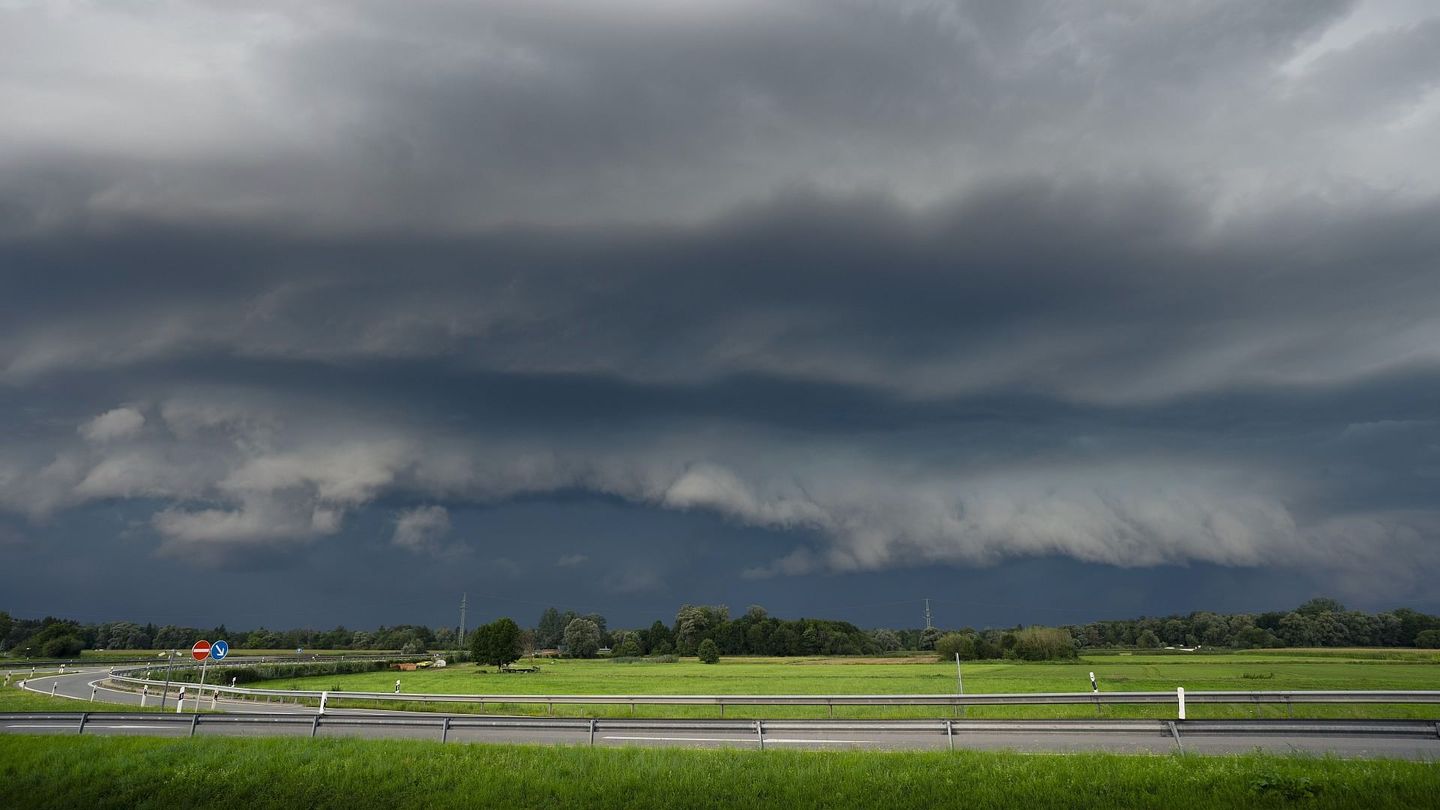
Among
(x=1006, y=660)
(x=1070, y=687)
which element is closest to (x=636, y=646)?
(x=1006, y=660)

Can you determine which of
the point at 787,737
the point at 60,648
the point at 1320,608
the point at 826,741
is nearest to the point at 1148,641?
the point at 1320,608

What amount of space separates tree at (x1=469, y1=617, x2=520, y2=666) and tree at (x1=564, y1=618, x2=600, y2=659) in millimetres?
70254

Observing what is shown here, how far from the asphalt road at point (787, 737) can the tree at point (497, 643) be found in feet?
263

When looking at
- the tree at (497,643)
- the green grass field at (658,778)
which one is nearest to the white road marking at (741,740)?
the green grass field at (658,778)

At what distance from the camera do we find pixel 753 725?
25672mm

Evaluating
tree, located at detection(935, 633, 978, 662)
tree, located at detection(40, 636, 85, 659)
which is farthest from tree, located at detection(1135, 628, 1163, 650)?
tree, located at detection(40, 636, 85, 659)

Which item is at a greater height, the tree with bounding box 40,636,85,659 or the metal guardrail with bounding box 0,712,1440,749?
the metal guardrail with bounding box 0,712,1440,749

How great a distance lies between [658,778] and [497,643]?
105m

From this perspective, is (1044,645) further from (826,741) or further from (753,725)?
(826,741)

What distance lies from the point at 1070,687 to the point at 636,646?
147 meters

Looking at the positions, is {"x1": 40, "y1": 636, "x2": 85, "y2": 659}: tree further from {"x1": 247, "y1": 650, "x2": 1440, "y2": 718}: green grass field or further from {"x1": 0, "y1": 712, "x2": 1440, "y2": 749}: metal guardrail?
{"x1": 0, "y1": 712, "x2": 1440, "y2": 749}: metal guardrail

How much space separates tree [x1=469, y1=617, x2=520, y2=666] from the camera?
4505 inches

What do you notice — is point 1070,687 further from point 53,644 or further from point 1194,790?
point 53,644

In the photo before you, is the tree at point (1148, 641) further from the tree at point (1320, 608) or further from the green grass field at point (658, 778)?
the green grass field at point (658, 778)
